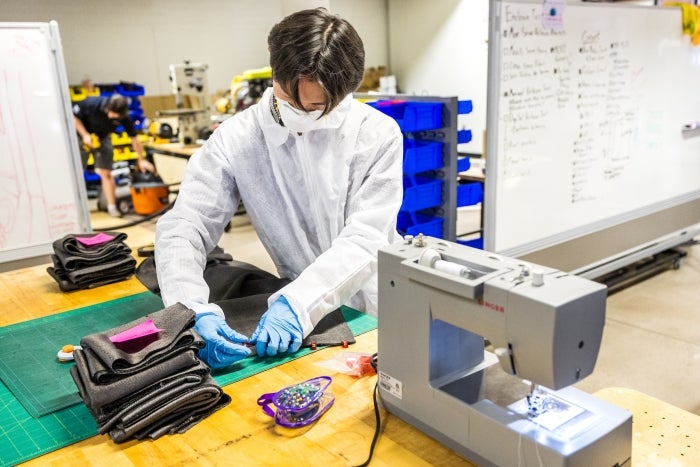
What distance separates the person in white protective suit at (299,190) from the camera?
1.36 meters

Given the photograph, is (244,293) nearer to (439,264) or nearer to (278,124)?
(278,124)

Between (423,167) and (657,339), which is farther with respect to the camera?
(657,339)

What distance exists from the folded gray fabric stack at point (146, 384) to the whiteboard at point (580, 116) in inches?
86.3

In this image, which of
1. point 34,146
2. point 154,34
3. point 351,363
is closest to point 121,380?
point 351,363

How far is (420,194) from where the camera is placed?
293 centimetres

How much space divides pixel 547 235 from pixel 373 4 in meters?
6.94

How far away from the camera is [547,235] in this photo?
3.36 meters

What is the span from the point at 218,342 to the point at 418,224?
1.95 meters

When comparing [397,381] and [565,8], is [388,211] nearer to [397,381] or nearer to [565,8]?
[397,381]

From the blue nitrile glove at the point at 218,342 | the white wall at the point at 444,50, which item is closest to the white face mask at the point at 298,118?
the blue nitrile glove at the point at 218,342

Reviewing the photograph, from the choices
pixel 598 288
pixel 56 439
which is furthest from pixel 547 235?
pixel 56 439

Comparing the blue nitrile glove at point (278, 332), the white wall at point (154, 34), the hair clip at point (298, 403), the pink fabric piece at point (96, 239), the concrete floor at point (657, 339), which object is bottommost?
the concrete floor at point (657, 339)

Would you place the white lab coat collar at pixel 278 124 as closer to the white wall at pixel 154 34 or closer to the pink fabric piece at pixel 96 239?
the pink fabric piece at pixel 96 239

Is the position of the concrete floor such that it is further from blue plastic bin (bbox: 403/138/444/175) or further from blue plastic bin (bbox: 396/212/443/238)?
blue plastic bin (bbox: 403/138/444/175)
